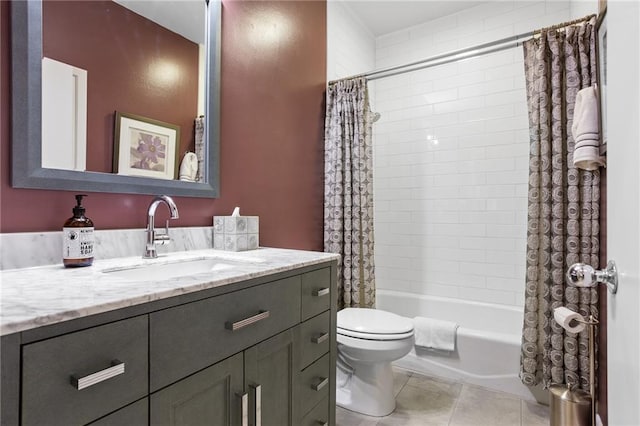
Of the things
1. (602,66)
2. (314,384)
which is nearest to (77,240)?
(314,384)

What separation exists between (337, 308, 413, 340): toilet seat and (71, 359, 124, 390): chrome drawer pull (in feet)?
4.12

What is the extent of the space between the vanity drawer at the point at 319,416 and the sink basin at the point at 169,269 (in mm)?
593

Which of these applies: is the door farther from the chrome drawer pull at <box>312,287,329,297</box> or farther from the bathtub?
the bathtub

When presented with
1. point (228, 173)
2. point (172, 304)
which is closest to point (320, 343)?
point (172, 304)

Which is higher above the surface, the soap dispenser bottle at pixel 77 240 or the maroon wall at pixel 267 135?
the maroon wall at pixel 267 135

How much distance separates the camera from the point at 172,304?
738mm

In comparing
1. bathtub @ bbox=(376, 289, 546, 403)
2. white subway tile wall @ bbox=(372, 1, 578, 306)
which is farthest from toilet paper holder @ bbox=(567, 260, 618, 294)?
white subway tile wall @ bbox=(372, 1, 578, 306)

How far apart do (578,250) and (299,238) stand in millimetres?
1455

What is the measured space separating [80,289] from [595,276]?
1144 mm

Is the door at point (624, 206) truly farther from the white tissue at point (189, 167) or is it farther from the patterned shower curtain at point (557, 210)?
the white tissue at point (189, 167)

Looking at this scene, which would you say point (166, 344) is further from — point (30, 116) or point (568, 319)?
point (568, 319)

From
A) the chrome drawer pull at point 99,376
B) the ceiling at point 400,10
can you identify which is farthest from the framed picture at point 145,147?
the ceiling at point 400,10

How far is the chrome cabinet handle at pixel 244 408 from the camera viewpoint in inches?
35.1

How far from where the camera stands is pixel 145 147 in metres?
1.31
